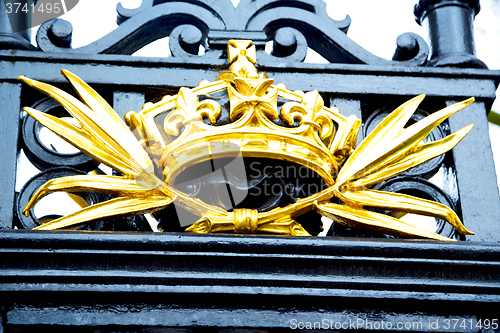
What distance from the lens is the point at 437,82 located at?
1.64 meters

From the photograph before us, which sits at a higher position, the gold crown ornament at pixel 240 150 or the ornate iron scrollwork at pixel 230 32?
the ornate iron scrollwork at pixel 230 32

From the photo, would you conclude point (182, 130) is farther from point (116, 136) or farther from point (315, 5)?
point (315, 5)

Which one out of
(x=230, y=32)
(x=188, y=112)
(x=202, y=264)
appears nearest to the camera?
(x=202, y=264)

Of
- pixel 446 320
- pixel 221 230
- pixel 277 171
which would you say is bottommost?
pixel 446 320

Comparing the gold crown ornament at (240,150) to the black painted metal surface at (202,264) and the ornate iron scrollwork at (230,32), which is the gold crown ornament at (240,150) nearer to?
the black painted metal surface at (202,264)

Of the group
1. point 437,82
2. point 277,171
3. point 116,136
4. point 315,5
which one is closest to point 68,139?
point 116,136

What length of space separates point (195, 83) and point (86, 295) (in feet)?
1.87

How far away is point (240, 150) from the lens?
1379 millimetres

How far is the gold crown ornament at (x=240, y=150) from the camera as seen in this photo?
1.37 m

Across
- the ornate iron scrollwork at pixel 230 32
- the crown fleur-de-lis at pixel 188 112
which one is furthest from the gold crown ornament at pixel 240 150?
the ornate iron scrollwork at pixel 230 32

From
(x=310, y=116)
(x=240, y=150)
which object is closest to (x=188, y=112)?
(x=240, y=150)

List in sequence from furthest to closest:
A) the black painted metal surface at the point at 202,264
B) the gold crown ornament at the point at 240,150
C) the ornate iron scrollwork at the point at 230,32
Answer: the ornate iron scrollwork at the point at 230,32
the gold crown ornament at the point at 240,150
the black painted metal surface at the point at 202,264

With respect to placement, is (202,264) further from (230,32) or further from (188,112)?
(230,32)

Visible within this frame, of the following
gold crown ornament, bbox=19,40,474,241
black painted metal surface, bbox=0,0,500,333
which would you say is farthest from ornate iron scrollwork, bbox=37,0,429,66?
gold crown ornament, bbox=19,40,474,241
